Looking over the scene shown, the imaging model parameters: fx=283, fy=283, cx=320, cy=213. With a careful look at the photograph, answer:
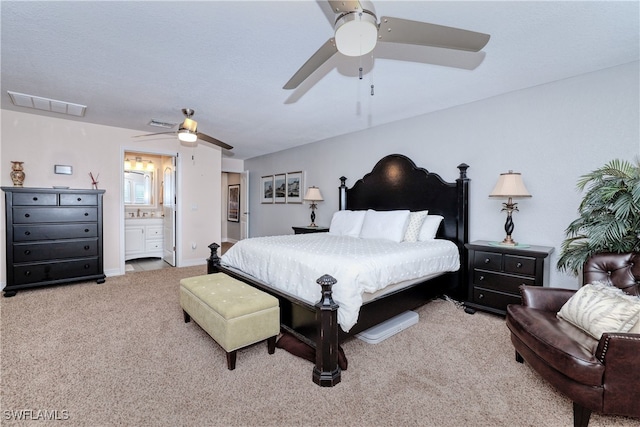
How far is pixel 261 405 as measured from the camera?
1685 mm

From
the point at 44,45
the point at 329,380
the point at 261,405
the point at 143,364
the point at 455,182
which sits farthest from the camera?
the point at 455,182

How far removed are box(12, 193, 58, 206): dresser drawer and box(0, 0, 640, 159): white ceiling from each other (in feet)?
3.91

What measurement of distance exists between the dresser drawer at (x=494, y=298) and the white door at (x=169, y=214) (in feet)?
16.8

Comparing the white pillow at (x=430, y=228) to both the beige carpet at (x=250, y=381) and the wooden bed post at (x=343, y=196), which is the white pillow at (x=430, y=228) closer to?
the beige carpet at (x=250, y=381)

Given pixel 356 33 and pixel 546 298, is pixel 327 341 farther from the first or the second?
pixel 356 33

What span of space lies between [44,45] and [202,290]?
2340 mm

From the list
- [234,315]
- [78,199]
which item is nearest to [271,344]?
[234,315]

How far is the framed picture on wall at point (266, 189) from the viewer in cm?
677

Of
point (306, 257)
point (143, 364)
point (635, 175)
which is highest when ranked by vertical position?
point (635, 175)

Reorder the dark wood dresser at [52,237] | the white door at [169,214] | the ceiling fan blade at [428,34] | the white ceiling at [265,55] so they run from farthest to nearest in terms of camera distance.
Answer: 1. the white door at [169,214]
2. the dark wood dresser at [52,237]
3. the white ceiling at [265,55]
4. the ceiling fan blade at [428,34]

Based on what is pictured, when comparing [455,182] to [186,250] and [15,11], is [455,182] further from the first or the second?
[186,250]

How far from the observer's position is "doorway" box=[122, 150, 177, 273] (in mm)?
5594

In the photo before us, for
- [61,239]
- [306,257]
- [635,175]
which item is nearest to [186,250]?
[61,239]

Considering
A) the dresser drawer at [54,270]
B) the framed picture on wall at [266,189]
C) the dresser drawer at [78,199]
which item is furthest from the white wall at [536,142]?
the dresser drawer at [54,270]
